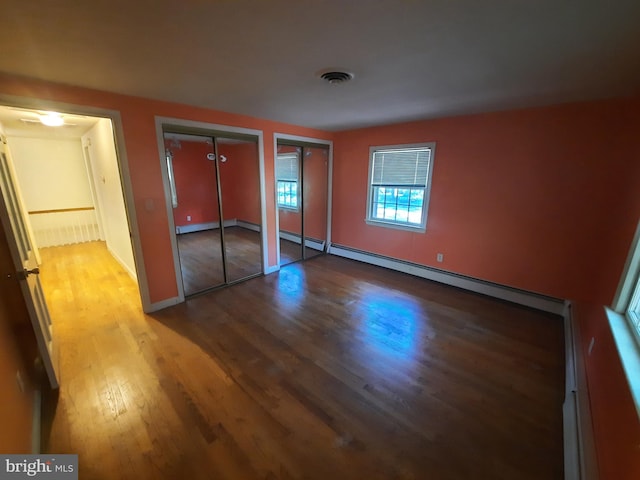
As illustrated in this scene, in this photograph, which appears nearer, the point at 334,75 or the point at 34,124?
the point at 334,75

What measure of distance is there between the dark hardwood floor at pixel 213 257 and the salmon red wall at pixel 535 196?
2.76 metres

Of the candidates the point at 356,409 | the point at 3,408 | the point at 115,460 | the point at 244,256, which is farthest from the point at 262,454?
the point at 244,256

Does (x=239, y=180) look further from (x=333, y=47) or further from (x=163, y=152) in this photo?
(x=333, y=47)

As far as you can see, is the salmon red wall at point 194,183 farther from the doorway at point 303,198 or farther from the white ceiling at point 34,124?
the doorway at point 303,198

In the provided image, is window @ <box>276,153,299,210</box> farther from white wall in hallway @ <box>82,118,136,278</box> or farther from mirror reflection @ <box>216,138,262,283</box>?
white wall in hallway @ <box>82,118,136,278</box>

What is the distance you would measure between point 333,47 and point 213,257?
3977 mm

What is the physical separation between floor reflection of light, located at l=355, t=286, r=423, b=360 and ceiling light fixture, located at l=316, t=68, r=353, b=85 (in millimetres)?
2339

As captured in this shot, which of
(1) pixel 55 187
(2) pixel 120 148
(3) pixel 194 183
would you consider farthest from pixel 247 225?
(1) pixel 55 187

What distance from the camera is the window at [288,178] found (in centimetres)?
469

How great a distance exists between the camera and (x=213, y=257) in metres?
4.61

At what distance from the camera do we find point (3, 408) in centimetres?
121

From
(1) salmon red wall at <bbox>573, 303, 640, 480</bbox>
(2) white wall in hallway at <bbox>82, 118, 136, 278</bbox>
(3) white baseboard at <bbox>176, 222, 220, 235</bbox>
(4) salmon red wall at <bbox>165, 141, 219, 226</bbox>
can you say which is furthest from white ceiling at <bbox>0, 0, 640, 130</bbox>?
(3) white baseboard at <bbox>176, 222, 220, 235</bbox>

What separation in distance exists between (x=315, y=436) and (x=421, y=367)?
1088mm

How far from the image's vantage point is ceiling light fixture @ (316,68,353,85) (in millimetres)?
1860
